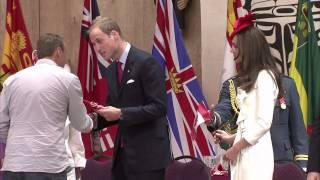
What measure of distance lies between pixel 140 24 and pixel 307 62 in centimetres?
218

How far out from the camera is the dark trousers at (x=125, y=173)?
4.46m

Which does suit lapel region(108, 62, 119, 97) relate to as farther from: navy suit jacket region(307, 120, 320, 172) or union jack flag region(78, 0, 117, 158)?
union jack flag region(78, 0, 117, 158)

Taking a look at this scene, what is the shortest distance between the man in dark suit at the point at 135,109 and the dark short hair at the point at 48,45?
247mm

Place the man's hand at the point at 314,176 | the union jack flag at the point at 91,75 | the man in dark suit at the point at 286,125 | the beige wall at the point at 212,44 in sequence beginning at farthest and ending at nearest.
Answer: the beige wall at the point at 212,44
the union jack flag at the point at 91,75
the man in dark suit at the point at 286,125
the man's hand at the point at 314,176

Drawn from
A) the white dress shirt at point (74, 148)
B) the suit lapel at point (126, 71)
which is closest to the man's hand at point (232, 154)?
the suit lapel at point (126, 71)

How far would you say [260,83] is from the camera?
3.72m

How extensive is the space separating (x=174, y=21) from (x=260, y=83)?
3.28 metres

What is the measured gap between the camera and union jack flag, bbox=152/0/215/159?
6.65m

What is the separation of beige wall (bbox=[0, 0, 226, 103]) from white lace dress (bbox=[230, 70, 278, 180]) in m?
3.57

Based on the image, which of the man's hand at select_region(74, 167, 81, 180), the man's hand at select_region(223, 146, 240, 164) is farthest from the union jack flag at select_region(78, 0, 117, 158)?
the man's hand at select_region(223, 146, 240, 164)

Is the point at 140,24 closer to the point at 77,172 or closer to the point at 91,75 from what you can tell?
the point at 91,75

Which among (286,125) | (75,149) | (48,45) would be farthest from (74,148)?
(286,125)

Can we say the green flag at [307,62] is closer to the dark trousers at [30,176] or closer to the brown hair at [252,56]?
the brown hair at [252,56]

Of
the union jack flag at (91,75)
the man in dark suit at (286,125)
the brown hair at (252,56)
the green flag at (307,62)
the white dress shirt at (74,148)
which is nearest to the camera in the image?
the brown hair at (252,56)
